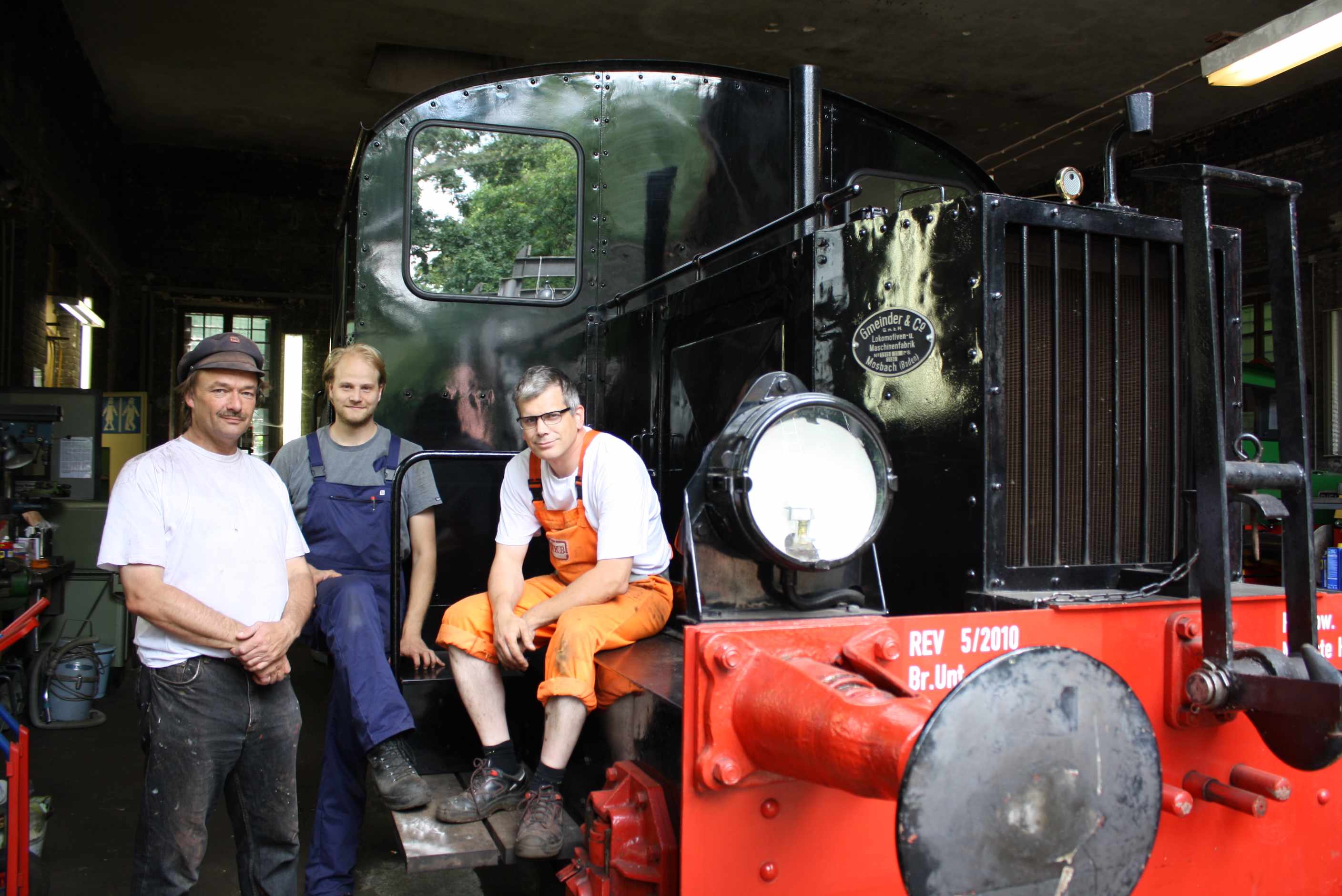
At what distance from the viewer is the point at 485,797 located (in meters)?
2.50

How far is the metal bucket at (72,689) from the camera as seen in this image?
5836mm

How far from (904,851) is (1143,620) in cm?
99

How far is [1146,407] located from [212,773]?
2536 millimetres

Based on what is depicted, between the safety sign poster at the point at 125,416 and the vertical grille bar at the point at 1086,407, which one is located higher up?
the safety sign poster at the point at 125,416

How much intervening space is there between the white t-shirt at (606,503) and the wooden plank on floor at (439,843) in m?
0.73

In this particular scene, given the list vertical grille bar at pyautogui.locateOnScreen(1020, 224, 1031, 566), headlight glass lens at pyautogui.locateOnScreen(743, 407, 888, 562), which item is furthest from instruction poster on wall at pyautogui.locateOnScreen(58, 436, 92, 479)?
vertical grille bar at pyautogui.locateOnScreen(1020, 224, 1031, 566)

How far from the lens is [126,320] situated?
537 inches

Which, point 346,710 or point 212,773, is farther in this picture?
point 346,710

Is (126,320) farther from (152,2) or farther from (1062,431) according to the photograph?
(1062,431)

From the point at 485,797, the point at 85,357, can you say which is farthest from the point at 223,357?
the point at 85,357

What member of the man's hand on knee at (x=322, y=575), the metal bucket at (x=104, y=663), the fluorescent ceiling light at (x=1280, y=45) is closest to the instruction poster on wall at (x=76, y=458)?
the metal bucket at (x=104, y=663)

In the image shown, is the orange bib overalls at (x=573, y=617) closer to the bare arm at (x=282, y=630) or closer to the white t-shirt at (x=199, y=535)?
the bare arm at (x=282, y=630)

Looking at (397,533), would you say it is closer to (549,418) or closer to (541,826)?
(549,418)

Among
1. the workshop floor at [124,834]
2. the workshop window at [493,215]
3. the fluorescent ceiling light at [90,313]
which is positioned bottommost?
Answer: the workshop floor at [124,834]
